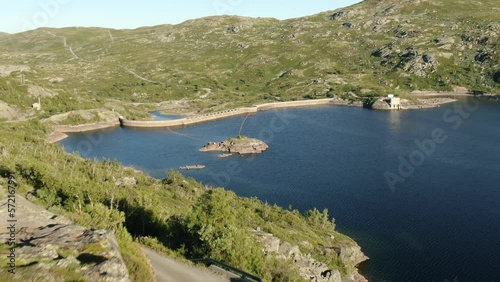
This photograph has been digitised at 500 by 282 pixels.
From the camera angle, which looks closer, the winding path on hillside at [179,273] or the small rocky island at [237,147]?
the winding path on hillside at [179,273]

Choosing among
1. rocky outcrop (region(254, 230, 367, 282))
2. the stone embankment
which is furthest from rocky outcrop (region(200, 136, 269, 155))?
rocky outcrop (region(254, 230, 367, 282))

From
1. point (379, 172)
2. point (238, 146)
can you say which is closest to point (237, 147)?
point (238, 146)

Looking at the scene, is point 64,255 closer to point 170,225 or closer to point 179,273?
point 179,273

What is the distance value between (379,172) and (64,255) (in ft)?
322

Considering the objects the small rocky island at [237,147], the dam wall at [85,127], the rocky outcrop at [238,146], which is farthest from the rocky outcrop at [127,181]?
the dam wall at [85,127]

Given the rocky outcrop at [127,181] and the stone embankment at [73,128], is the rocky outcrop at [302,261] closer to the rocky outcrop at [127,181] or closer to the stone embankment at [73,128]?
the rocky outcrop at [127,181]

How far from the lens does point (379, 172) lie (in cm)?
10881

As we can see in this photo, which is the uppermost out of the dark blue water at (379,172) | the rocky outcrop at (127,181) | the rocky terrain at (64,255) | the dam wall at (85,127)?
the rocky terrain at (64,255)

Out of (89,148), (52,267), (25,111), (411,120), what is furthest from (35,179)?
(411,120)

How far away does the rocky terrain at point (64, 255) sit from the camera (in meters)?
19.6

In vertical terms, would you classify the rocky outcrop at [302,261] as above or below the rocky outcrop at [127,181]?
below

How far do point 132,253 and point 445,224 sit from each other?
6809 cm

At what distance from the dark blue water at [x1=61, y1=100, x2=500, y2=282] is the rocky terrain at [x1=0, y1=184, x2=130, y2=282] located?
51061 millimetres

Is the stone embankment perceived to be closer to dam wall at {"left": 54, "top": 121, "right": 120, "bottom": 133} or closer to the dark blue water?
dam wall at {"left": 54, "top": 121, "right": 120, "bottom": 133}
